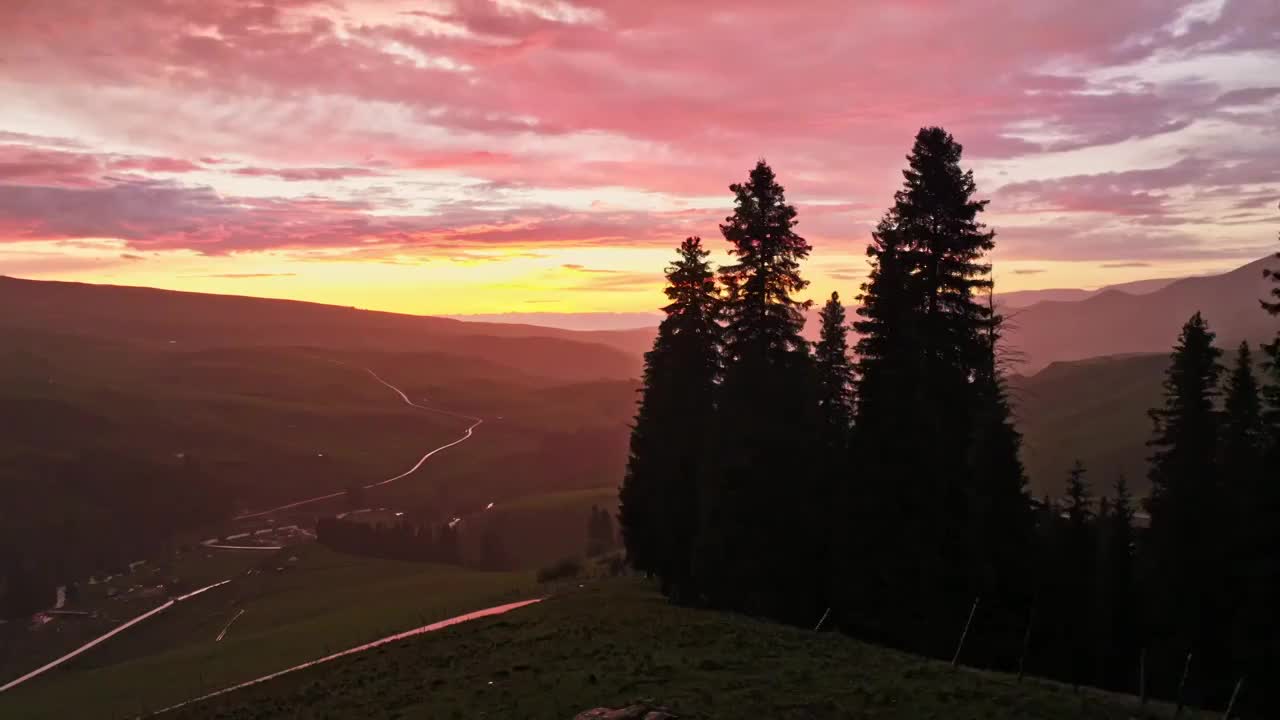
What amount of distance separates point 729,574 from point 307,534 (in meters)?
182

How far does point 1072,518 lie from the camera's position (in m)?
54.5

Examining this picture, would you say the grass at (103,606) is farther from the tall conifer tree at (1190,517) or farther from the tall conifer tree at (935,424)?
the tall conifer tree at (1190,517)

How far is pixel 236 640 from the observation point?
259ft

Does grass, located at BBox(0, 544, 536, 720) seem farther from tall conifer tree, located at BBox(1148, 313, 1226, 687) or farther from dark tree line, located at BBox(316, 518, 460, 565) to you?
tall conifer tree, located at BBox(1148, 313, 1226, 687)

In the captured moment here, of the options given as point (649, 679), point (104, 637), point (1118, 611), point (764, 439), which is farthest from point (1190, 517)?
point (104, 637)

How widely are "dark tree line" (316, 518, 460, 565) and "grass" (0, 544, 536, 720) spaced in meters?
38.7

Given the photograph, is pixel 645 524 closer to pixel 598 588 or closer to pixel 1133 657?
pixel 598 588

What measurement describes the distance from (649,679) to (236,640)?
69.9 metres

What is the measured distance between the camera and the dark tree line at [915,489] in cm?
3341

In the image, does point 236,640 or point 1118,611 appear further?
point 236,640

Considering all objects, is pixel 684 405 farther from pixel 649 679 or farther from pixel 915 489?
pixel 649 679

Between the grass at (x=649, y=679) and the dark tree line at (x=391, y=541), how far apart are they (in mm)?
136372

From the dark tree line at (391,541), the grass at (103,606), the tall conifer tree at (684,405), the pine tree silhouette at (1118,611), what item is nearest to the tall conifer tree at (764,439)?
the tall conifer tree at (684,405)

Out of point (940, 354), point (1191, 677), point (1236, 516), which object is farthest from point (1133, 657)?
point (940, 354)
